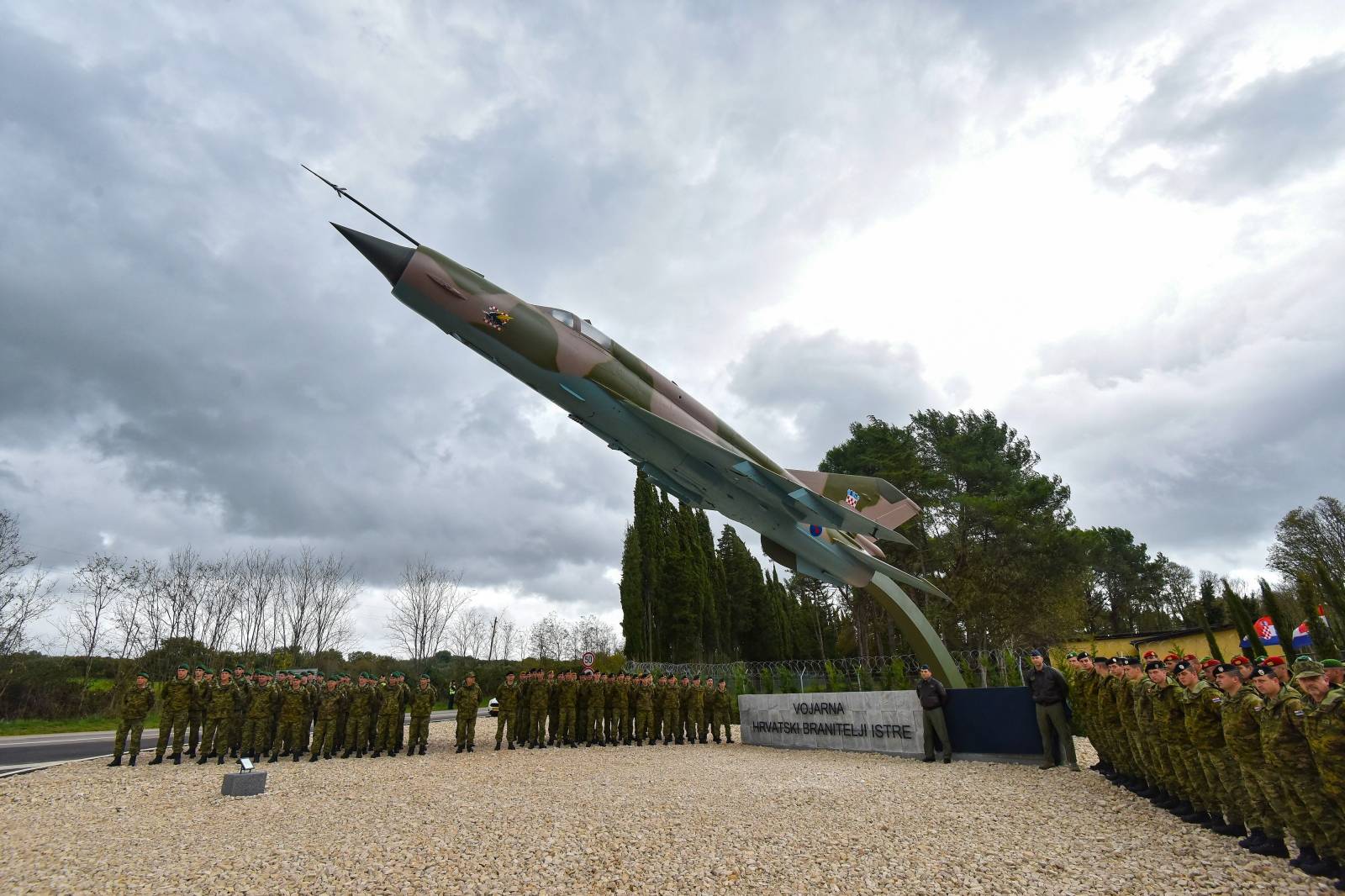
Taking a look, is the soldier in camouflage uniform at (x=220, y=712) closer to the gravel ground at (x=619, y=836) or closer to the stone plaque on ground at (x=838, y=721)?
the gravel ground at (x=619, y=836)

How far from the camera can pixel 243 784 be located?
25.0ft

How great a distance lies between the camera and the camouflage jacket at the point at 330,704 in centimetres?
1123

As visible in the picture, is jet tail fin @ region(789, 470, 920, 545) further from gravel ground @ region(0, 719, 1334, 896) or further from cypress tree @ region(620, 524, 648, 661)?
cypress tree @ region(620, 524, 648, 661)

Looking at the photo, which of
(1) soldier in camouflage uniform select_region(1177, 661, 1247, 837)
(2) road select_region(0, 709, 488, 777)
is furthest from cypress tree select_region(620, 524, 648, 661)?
(1) soldier in camouflage uniform select_region(1177, 661, 1247, 837)

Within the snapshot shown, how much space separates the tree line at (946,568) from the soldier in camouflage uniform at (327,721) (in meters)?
14.4

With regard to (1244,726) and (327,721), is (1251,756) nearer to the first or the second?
(1244,726)

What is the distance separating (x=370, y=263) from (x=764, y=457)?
7.43 metres

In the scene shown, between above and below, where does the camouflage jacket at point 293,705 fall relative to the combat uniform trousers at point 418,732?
above

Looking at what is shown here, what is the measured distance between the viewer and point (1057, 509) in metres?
28.5

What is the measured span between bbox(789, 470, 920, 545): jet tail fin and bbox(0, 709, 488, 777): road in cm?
937

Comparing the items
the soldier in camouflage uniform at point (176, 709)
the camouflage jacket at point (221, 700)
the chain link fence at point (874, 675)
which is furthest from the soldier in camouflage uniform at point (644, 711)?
the soldier in camouflage uniform at point (176, 709)

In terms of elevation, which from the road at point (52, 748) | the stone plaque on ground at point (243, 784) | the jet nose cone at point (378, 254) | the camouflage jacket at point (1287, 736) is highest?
the jet nose cone at point (378, 254)

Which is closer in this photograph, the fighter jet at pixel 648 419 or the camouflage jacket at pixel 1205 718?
the camouflage jacket at pixel 1205 718

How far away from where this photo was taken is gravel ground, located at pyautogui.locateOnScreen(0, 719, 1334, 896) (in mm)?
4473
